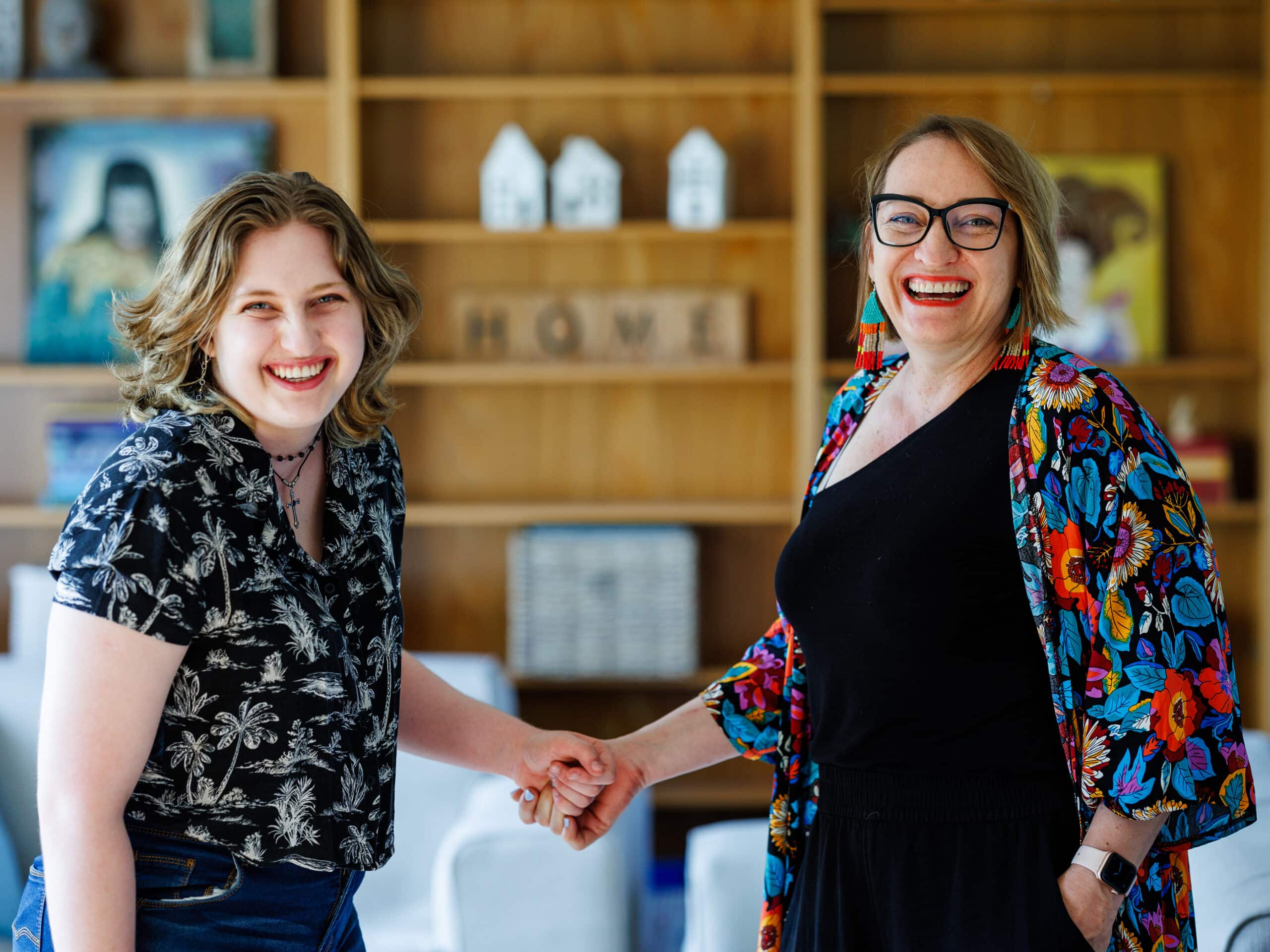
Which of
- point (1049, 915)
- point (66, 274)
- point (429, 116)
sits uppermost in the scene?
point (429, 116)

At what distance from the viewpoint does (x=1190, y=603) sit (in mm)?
1274

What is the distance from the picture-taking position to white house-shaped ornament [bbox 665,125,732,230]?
349 cm

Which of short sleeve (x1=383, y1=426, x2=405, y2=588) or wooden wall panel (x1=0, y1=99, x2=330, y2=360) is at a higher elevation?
wooden wall panel (x1=0, y1=99, x2=330, y2=360)

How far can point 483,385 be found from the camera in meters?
3.78

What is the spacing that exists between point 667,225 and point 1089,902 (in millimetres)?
2530

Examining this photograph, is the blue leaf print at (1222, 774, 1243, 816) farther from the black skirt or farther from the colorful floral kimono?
the black skirt

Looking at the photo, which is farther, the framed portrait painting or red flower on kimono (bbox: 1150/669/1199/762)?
the framed portrait painting

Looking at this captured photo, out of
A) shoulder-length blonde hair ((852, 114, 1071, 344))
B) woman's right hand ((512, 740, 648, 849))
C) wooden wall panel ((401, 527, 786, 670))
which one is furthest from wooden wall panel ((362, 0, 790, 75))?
woman's right hand ((512, 740, 648, 849))

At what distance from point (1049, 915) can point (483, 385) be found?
2.73 metres

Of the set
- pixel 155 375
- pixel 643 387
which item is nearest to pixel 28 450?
pixel 643 387

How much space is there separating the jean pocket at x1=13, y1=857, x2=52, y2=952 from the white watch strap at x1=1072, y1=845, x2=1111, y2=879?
3.28 ft

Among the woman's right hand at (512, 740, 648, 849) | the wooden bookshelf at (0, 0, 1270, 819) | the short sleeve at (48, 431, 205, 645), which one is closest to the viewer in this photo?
the short sleeve at (48, 431, 205, 645)

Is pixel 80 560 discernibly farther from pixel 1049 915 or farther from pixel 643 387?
pixel 643 387

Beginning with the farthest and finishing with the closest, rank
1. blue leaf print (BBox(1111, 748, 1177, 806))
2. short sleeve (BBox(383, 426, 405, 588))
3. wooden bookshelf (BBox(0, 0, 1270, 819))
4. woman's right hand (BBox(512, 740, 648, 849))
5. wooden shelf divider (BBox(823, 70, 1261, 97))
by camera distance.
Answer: wooden bookshelf (BBox(0, 0, 1270, 819)), wooden shelf divider (BBox(823, 70, 1261, 97)), woman's right hand (BBox(512, 740, 648, 849)), short sleeve (BBox(383, 426, 405, 588)), blue leaf print (BBox(1111, 748, 1177, 806))
